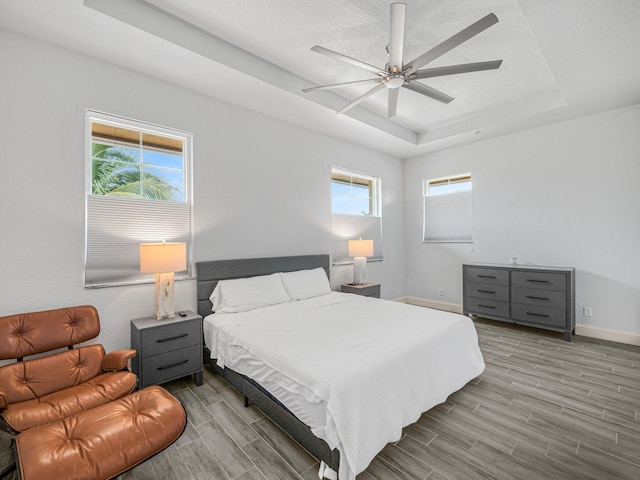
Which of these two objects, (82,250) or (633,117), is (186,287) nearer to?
(82,250)

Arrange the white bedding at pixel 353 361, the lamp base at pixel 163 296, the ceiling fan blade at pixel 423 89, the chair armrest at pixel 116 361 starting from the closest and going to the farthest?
the white bedding at pixel 353 361, the chair armrest at pixel 116 361, the ceiling fan blade at pixel 423 89, the lamp base at pixel 163 296

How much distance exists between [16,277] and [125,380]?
4.08ft

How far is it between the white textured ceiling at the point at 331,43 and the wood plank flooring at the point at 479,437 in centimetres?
292

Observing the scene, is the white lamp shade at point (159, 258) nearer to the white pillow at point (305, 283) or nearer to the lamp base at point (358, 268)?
the white pillow at point (305, 283)

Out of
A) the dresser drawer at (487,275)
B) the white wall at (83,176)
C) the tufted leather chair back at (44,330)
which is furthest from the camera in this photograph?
the dresser drawer at (487,275)

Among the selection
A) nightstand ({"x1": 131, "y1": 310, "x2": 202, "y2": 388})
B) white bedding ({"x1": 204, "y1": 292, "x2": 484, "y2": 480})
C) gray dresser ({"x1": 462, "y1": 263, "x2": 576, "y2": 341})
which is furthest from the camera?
gray dresser ({"x1": 462, "y1": 263, "x2": 576, "y2": 341})

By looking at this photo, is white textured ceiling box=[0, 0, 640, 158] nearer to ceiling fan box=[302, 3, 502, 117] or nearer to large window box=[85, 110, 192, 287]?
ceiling fan box=[302, 3, 502, 117]

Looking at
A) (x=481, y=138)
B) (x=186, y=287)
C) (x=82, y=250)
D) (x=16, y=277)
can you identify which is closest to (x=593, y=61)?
(x=481, y=138)

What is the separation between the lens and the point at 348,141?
483 cm

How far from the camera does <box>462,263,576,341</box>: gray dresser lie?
12.3ft

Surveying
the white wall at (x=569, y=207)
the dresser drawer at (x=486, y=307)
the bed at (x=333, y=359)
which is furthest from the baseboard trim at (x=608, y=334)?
the bed at (x=333, y=359)

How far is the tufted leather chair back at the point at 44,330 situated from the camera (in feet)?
6.36

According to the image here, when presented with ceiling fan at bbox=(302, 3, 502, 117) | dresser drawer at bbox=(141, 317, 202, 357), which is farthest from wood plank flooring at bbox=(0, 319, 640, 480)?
ceiling fan at bbox=(302, 3, 502, 117)

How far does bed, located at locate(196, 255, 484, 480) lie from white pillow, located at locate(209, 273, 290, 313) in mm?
11
